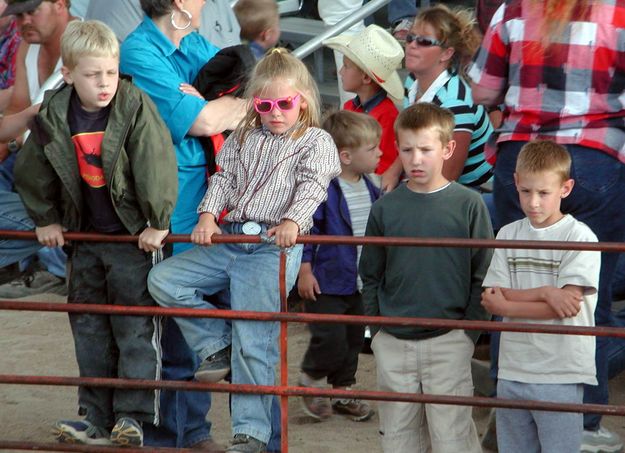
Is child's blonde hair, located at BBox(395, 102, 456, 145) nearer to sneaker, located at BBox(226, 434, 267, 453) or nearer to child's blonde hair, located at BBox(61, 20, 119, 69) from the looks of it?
child's blonde hair, located at BBox(61, 20, 119, 69)

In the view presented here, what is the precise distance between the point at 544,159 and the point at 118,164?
1477mm

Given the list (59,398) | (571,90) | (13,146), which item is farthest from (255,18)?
(59,398)

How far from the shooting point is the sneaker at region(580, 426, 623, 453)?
5.21m

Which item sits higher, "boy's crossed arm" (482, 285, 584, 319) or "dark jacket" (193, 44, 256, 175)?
"dark jacket" (193, 44, 256, 175)

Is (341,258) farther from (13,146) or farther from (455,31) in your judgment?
(13,146)

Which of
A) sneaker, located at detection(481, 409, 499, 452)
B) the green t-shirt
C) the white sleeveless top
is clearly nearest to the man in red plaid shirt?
the green t-shirt

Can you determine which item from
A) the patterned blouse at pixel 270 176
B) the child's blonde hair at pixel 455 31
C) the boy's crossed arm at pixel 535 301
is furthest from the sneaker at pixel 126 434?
the child's blonde hair at pixel 455 31

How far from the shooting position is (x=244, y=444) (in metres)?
4.64

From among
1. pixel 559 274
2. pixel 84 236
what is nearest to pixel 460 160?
pixel 559 274

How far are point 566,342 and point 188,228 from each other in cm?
152

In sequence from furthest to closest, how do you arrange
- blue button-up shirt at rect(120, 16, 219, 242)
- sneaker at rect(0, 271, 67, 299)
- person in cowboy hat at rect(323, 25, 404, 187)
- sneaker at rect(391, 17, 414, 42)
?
1. sneaker at rect(391, 17, 414, 42)
2. sneaker at rect(0, 271, 67, 299)
3. person in cowboy hat at rect(323, 25, 404, 187)
4. blue button-up shirt at rect(120, 16, 219, 242)

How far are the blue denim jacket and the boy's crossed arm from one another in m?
1.24

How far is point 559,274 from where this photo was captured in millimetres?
4473

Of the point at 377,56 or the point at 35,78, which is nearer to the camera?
the point at 377,56
